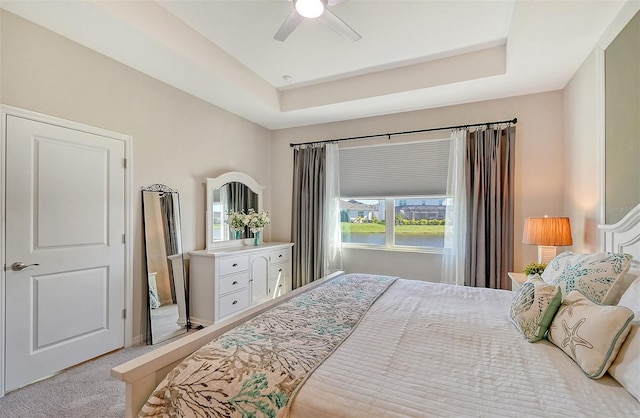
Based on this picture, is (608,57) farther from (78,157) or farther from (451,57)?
(78,157)

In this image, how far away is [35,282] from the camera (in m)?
2.22

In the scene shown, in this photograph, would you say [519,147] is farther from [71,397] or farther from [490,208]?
[71,397]

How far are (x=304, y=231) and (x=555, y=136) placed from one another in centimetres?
322

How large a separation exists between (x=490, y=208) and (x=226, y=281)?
122 inches

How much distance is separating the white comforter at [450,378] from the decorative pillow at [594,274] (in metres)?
0.36

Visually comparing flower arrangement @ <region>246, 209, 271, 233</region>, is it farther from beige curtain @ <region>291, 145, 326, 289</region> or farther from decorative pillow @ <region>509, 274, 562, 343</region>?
decorative pillow @ <region>509, 274, 562, 343</region>

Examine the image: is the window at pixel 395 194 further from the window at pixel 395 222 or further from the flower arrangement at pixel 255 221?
the flower arrangement at pixel 255 221

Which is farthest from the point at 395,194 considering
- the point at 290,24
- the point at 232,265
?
the point at 290,24

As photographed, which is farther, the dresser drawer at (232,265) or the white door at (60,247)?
the dresser drawer at (232,265)

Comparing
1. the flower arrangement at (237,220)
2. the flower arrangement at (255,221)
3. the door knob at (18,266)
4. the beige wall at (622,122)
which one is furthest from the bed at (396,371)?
the flower arrangement at (255,221)

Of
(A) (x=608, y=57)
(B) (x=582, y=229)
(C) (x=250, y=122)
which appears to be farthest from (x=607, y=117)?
(C) (x=250, y=122)

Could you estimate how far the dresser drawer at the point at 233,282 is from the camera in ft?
10.9

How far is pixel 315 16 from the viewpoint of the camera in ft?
6.50

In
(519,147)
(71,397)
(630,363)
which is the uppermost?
(519,147)
